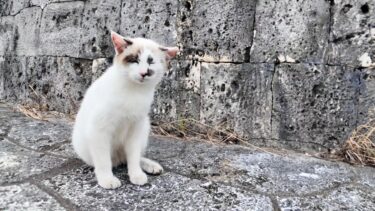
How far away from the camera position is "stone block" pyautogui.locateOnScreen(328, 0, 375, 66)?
324cm

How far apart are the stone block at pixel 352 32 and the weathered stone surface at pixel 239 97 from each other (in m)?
0.54

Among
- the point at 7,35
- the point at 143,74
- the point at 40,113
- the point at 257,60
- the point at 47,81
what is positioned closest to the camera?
the point at 143,74

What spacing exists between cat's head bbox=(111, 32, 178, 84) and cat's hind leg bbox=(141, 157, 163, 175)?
2.09ft

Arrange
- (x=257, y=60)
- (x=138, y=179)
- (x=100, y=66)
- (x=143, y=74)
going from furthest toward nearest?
(x=100, y=66) → (x=257, y=60) → (x=138, y=179) → (x=143, y=74)

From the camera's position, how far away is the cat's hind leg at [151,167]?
2.87 metres

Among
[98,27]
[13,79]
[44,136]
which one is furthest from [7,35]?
[44,136]

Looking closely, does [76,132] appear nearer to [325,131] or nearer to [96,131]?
[96,131]

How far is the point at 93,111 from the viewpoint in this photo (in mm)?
2619

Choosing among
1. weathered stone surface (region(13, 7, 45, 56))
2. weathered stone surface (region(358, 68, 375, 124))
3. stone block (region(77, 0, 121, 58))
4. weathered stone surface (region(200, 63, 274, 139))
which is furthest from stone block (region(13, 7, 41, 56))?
weathered stone surface (region(358, 68, 375, 124))

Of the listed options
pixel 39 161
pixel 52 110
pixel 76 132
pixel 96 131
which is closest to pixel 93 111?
pixel 96 131

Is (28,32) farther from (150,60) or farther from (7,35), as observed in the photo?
(150,60)

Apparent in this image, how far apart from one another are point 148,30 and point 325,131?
181 centimetres

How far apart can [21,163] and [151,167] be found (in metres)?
0.93

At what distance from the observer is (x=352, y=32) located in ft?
10.8
